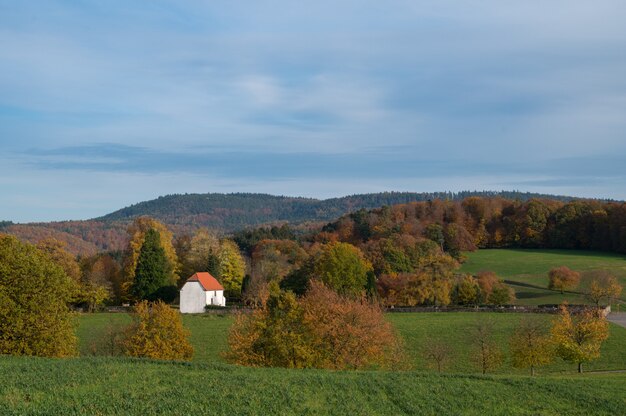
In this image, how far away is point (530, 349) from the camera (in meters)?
39.5

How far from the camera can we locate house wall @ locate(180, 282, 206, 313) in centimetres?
7331

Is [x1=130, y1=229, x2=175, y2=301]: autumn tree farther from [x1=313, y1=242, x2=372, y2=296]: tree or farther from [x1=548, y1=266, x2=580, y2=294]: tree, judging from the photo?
[x1=548, y1=266, x2=580, y2=294]: tree

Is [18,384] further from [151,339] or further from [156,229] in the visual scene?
[156,229]

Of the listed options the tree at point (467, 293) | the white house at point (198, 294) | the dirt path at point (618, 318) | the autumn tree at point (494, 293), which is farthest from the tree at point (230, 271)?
the dirt path at point (618, 318)

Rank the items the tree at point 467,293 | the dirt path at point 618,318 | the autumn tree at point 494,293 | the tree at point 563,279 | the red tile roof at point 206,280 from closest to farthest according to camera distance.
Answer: the dirt path at point 618,318 < the autumn tree at point 494,293 < the tree at point 467,293 < the red tile roof at point 206,280 < the tree at point 563,279

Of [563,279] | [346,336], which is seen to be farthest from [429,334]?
[563,279]

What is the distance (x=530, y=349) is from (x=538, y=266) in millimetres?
60278

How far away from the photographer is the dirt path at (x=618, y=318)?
5854 cm

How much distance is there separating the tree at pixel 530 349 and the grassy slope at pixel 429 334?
1.72 metres

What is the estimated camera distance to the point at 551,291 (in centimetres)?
Answer: 8169

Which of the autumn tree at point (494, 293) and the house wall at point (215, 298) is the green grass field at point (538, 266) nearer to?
the autumn tree at point (494, 293)

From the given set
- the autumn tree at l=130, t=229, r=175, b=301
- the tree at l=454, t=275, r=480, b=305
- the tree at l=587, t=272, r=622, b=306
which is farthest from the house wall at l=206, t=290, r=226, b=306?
the tree at l=587, t=272, r=622, b=306

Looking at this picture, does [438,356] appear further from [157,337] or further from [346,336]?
[157,337]

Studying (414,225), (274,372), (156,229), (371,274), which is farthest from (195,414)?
(414,225)
